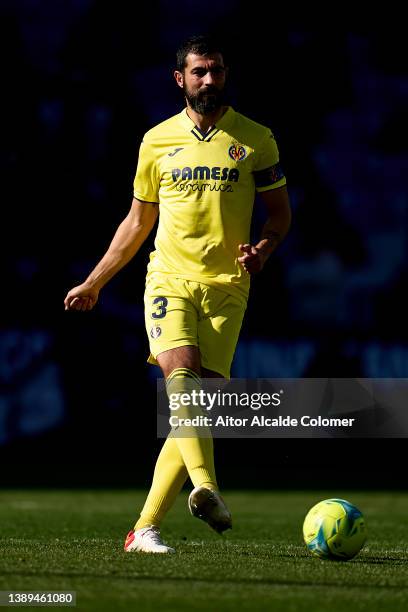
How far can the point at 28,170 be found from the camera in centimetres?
1513

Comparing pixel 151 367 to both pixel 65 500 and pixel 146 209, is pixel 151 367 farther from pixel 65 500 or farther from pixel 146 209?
pixel 146 209

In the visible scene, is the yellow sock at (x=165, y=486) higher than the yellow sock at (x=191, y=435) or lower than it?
lower

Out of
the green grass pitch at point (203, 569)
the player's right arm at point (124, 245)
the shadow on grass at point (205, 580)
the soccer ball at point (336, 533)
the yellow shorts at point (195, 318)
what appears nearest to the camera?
the green grass pitch at point (203, 569)

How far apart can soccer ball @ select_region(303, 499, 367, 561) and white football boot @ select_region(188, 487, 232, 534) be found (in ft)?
1.63

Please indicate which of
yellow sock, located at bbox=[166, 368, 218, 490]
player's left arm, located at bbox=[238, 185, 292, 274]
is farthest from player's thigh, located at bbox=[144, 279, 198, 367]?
player's left arm, located at bbox=[238, 185, 292, 274]

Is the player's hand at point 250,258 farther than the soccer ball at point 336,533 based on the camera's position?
Yes

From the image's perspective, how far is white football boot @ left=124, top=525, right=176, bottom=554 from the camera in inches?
226

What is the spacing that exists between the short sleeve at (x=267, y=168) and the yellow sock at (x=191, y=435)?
1023mm

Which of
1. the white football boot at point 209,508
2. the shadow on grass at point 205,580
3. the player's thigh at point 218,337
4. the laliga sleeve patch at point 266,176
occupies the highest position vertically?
the laliga sleeve patch at point 266,176

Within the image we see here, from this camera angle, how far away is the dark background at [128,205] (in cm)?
1495

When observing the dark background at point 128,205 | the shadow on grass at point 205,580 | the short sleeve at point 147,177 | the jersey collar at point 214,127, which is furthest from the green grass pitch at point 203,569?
the dark background at point 128,205

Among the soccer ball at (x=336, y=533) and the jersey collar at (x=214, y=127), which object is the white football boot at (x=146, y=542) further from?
the jersey collar at (x=214, y=127)

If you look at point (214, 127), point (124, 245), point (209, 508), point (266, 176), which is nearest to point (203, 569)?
point (209, 508)

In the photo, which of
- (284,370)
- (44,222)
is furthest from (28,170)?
(284,370)
